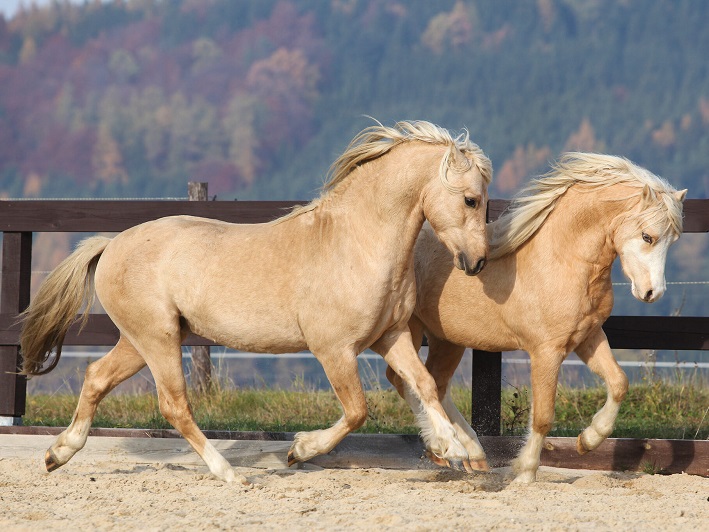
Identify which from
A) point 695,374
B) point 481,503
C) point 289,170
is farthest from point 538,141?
point 481,503

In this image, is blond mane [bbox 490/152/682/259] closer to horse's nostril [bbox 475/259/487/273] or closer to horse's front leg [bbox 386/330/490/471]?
horse's nostril [bbox 475/259/487/273]

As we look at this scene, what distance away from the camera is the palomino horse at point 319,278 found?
4.84 meters

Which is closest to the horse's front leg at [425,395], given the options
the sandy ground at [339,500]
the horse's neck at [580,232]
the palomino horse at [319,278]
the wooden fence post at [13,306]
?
the palomino horse at [319,278]

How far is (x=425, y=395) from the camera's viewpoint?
4.82 metres

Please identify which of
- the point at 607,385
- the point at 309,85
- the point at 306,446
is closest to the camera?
the point at 306,446

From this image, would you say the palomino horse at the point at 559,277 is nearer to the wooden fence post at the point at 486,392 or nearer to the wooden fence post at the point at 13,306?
the wooden fence post at the point at 486,392

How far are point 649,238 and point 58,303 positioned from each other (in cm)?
335

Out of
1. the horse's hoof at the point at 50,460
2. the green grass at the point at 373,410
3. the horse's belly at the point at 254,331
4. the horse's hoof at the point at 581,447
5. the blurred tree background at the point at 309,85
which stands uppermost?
the blurred tree background at the point at 309,85

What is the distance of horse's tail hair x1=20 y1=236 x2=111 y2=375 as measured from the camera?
568 cm

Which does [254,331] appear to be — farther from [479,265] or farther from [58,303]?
[58,303]

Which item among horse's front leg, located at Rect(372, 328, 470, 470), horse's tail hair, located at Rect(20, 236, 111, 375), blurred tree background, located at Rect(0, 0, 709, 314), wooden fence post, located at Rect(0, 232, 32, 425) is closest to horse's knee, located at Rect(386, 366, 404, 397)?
horse's front leg, located at Rect(372, 328, 470, 470)

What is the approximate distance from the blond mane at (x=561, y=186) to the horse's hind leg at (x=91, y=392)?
2.14m

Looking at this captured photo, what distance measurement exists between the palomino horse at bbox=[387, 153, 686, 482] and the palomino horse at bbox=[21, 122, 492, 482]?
41 cm

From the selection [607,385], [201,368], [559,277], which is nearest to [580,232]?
[559,277]
